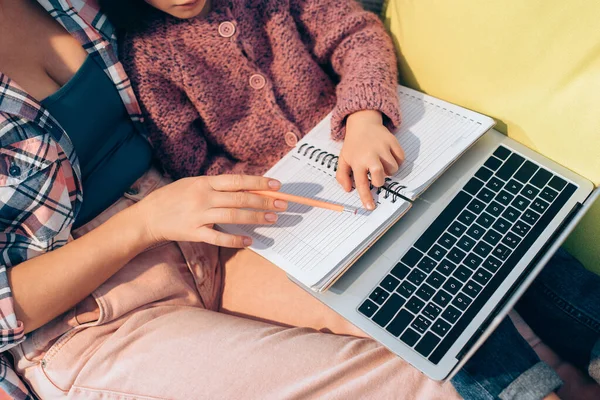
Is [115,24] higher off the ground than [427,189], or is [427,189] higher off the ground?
[115,24]

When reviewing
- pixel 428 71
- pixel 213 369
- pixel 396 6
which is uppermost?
pixel 396 6

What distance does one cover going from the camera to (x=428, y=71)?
2.83 feet

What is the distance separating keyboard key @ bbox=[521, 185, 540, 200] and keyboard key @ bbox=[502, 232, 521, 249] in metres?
0.08

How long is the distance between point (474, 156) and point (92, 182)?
688 millimetres

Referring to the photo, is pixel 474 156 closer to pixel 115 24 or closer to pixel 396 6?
pixel 396 6

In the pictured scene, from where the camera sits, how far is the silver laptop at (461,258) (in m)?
0.64

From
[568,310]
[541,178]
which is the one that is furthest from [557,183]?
[568,310]

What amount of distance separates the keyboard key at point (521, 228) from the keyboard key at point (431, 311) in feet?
0.59

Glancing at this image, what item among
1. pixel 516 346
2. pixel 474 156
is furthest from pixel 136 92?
pixel 516 346

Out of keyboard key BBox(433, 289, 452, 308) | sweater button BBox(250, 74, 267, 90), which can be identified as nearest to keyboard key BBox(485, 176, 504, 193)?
keyboard key BBox(433, 289, 452, 308)

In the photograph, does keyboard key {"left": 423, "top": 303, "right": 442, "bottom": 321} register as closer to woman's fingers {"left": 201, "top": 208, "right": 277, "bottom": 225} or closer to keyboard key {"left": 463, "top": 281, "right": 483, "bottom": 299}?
keyboard key {"left": 463, "top": 281, "right": 483, "bottom": 299}

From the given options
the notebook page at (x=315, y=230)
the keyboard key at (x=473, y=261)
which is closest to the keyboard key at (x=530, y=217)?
the keyboard key at (x=473, y=261)

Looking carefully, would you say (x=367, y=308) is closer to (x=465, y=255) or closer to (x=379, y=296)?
(x=379, y=296)

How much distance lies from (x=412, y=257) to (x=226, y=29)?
523mm
